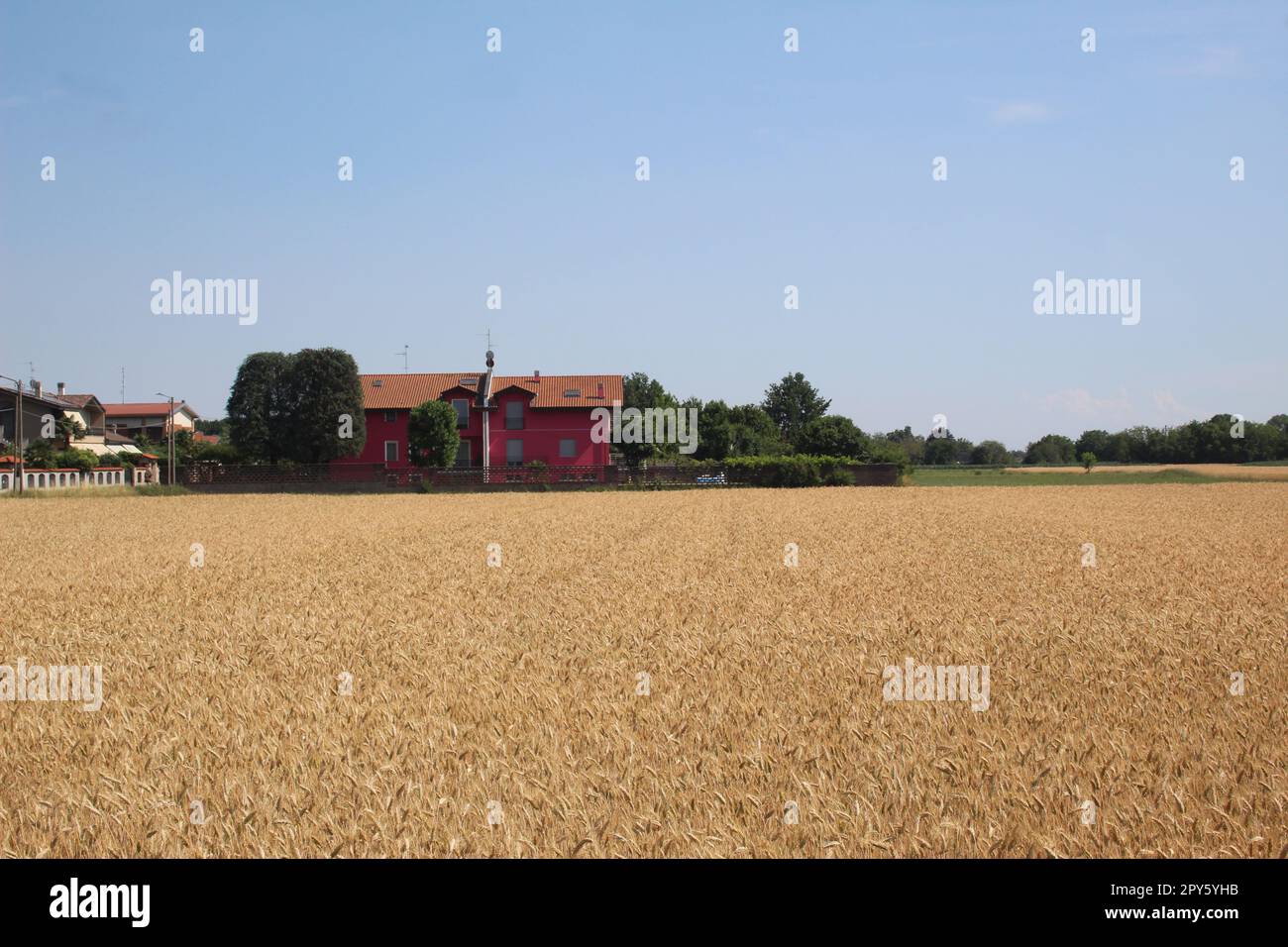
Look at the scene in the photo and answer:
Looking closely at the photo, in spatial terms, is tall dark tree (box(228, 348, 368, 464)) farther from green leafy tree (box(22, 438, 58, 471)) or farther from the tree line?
green leafy tree (box(22, 438, 58, 471))

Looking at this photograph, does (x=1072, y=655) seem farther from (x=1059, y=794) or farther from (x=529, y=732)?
(x=529, y=732)

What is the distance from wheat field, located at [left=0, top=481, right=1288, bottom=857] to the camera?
5258mm

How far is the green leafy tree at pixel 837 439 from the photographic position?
70.9 meters

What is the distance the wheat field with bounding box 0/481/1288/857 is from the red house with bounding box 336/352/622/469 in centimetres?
5413

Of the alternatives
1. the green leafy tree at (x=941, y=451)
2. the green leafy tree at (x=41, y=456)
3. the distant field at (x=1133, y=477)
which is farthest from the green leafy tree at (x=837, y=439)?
the green leafy tree at (x=941, y=451)

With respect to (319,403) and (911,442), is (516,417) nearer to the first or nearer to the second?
(319,403)

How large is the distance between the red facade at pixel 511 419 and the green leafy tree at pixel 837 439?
15.3 meters

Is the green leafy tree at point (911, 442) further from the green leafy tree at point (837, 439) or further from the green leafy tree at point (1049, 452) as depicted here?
the green leafy tree at point (837, 439)

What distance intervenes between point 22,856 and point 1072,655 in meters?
9.07

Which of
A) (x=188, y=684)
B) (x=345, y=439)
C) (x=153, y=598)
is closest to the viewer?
(x=188, y=684)

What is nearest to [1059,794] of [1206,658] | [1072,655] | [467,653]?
[1072,655]

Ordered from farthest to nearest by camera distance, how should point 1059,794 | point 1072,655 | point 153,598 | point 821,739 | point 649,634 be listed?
point 153,598
point 649,634
point 1072,655
point 821,739
point 1059,794

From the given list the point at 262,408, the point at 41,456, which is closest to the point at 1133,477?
the point at 262,408
